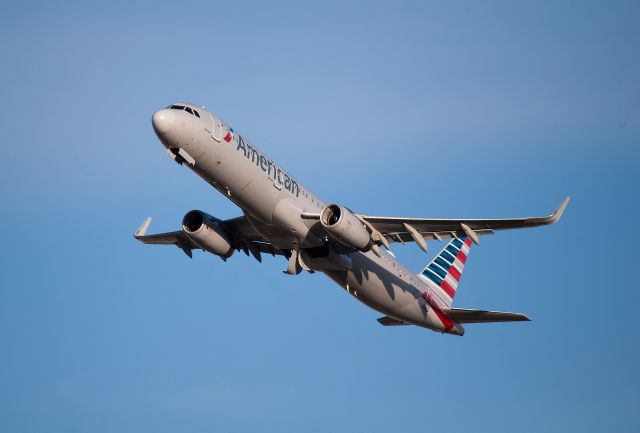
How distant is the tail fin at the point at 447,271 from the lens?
56156mm

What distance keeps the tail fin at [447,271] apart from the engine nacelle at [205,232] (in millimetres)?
12833

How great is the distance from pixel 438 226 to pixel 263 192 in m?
8.77

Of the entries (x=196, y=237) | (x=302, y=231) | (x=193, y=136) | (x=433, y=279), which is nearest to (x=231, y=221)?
(x=196, y=237)

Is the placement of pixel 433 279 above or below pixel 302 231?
above

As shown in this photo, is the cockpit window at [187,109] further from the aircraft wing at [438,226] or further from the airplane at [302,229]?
the aircraft wing at [438,226]

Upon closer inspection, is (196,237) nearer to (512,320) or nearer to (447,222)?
(447,222)

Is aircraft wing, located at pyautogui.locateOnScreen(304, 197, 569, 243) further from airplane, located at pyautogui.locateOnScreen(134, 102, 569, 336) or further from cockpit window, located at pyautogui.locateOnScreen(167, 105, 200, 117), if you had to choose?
cockpit window, located at pyautogui.locateOnScreen(167, 105, 200, 117)

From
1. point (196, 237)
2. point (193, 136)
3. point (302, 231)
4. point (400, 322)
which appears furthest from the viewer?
point (400, 322)

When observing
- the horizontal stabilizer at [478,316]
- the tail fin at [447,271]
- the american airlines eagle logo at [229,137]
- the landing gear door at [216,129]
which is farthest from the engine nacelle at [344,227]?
the tail fin at [447,271]

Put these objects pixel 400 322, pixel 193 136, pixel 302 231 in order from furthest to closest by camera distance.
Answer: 1. pixel 400 322
2. pixel 302 231
3. pixel 193 136

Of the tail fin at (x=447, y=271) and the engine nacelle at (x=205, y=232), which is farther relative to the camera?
the tail fin at (x=447, y=271)

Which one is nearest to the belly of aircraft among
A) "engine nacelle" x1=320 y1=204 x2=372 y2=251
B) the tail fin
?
the tail fin

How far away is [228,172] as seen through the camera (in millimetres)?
42500

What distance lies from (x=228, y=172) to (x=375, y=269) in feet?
35.1
